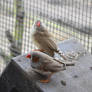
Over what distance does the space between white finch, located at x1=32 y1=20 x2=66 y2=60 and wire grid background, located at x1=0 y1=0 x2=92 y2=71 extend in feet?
3.16

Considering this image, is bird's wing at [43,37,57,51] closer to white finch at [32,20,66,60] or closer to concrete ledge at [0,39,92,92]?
white finch at [32,20,66,60]

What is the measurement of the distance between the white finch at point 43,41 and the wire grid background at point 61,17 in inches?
37.9

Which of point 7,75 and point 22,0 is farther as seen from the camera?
point 22,0

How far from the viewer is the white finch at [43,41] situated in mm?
1881

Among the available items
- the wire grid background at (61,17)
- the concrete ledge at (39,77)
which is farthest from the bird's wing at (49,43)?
the wire grid background at (61,17)

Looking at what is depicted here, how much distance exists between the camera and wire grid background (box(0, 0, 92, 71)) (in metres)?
3.12

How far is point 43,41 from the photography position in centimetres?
204

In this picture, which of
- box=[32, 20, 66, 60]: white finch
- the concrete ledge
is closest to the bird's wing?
box=[32, 20, 66, 60]: white finch

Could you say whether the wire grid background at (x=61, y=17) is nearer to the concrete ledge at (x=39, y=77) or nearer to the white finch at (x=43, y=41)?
the white finch at (x=43, y=41)

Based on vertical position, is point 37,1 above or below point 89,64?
above

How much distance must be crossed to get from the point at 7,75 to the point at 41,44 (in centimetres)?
46

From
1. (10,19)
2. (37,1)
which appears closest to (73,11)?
(37,1)

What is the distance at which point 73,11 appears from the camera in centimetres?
336

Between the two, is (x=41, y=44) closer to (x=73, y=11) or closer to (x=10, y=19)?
(x=73, y=11)
